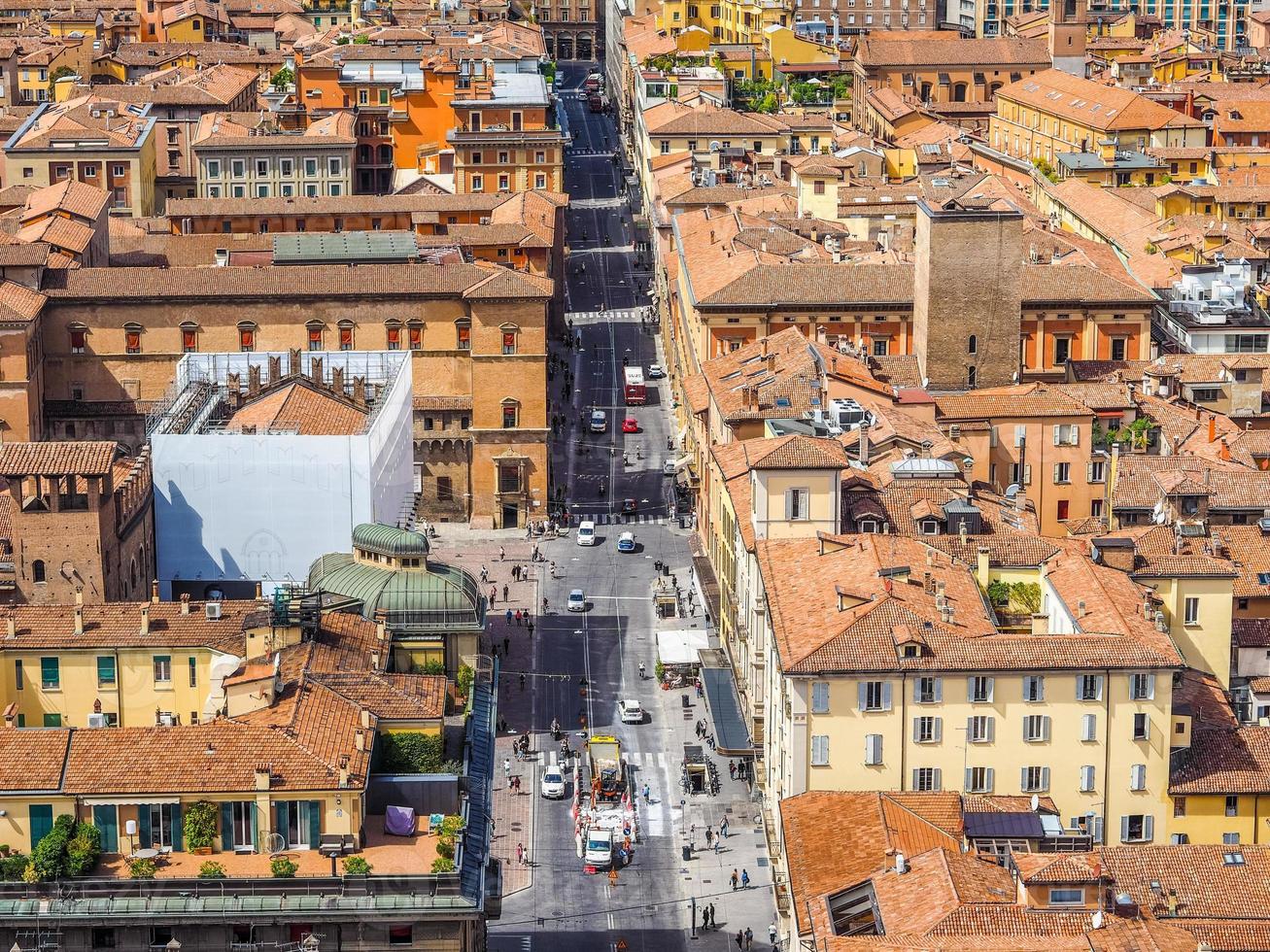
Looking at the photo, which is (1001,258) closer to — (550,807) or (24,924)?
(550,807)

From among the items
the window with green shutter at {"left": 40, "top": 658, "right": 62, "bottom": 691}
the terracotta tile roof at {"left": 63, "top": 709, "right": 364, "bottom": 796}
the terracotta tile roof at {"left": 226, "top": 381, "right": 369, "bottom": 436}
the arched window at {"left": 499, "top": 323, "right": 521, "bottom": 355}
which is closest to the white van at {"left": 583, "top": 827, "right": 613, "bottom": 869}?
the window with green shutter at {"left": 40, "top": 658, "right": 62, "bottom": 691}

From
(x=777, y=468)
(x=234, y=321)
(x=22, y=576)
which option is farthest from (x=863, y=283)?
(x=22, y=576)

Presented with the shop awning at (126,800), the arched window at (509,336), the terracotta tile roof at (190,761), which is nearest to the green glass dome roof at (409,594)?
the terracotta tile roof at (190,761)

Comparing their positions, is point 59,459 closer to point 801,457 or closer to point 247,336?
point 801,457

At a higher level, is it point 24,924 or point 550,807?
point 24,924

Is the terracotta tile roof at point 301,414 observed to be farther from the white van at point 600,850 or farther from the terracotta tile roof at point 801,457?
the white van at point 600,850

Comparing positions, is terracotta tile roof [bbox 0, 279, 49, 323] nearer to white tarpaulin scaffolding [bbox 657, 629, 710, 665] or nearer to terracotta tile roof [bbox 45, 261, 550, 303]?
terracotta tile roof [bbox 45, 261, 550, 303]

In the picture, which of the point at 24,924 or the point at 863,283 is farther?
the point at 863,283
